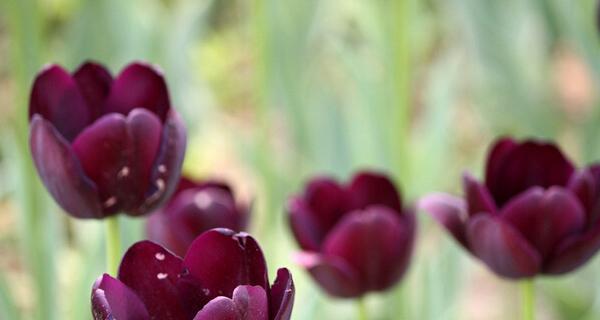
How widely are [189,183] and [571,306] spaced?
2.03ft

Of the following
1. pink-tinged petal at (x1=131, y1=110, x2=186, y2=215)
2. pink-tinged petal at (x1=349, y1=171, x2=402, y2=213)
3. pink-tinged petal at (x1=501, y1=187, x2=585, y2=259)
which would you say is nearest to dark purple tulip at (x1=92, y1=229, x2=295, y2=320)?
pink-tinged petal at (x1=131, y1=110, x2=186, y2=215)

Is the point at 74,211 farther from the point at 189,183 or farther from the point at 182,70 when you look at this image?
the point at 182,70

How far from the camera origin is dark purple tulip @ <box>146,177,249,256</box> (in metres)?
0.64

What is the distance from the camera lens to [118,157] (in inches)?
20.2

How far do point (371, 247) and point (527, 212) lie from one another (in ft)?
0.42

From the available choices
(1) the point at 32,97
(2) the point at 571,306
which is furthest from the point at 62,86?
(2) the point at 571,306

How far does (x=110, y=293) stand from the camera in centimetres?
38

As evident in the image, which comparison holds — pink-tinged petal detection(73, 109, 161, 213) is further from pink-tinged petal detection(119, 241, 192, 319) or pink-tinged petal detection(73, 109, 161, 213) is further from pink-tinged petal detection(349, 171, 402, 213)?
pink-tinged petal detection(349, 171, 402, 213)

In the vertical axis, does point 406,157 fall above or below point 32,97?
below

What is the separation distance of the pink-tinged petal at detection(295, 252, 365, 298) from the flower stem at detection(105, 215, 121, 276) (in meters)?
0.15

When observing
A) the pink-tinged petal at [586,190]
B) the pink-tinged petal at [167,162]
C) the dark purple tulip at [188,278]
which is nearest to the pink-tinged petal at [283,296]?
the dark purple tulip at [188,278]

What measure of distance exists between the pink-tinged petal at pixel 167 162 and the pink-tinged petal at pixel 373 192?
22 cm

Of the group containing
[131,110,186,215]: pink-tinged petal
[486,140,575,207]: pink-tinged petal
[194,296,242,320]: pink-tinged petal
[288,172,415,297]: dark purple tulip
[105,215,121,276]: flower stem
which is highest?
[194,296,242,320]: pink-tinged petal

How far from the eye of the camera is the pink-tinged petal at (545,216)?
0.56 meters
